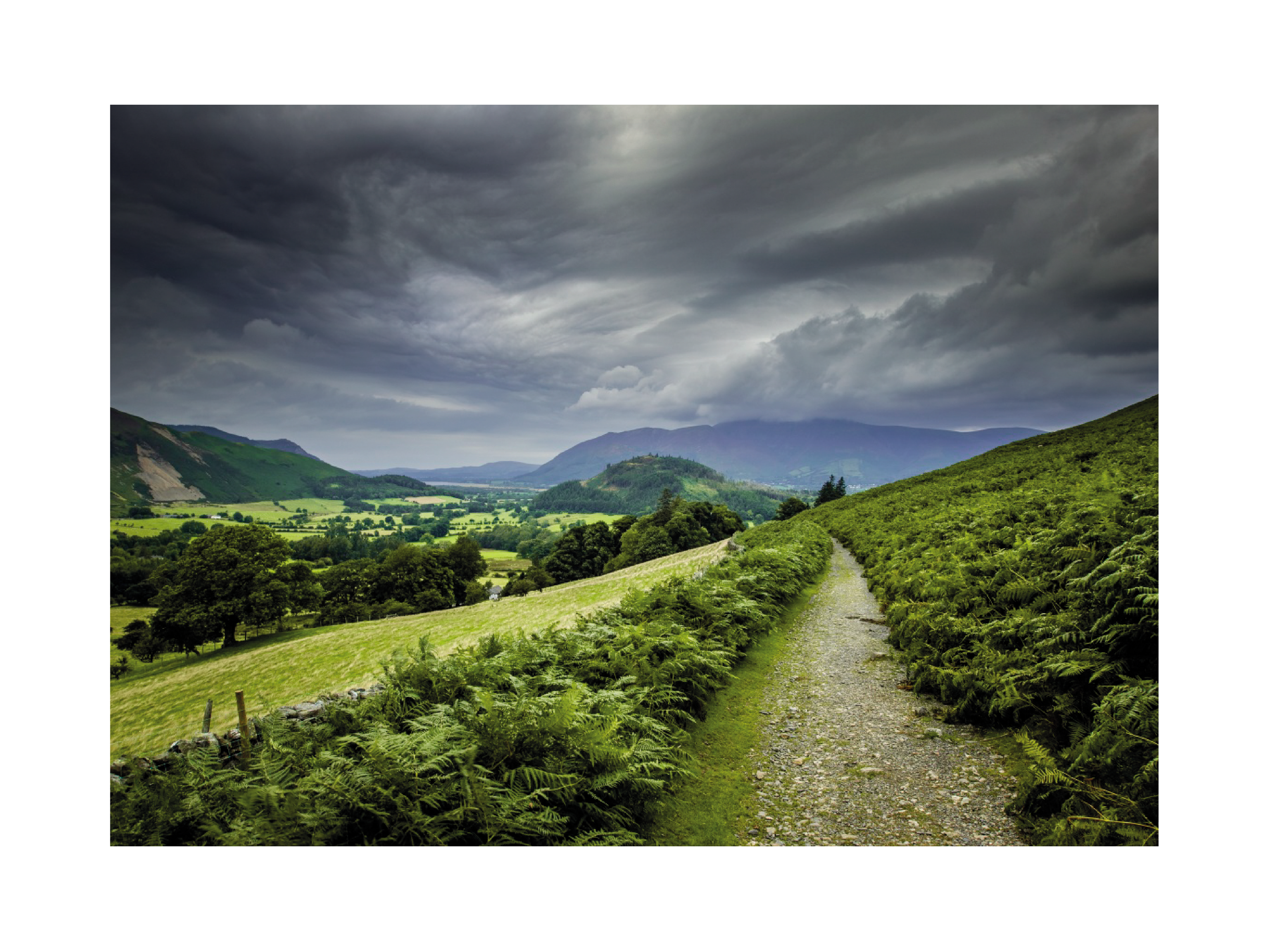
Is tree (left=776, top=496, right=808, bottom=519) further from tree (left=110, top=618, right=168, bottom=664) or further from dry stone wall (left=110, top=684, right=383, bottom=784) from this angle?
dry stone wall (left=110, top=684, right=383, bottom=784)

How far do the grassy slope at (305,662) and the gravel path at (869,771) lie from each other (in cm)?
670

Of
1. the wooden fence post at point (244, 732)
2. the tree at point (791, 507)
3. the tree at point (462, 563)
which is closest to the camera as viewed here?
the wooden fence post at point (244, 732)

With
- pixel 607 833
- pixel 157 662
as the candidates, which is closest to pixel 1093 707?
pixel 607 833

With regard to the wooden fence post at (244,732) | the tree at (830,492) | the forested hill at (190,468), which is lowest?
the tree at (830,492)

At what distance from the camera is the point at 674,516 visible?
189ft

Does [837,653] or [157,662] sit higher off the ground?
[837,653]

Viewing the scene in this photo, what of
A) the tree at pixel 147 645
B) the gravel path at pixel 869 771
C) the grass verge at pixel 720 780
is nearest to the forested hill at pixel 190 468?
the grass verge at pixel 720 780

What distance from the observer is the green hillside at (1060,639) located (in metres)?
3.12

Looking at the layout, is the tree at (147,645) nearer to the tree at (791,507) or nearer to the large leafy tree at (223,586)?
the large leafy tree at (223,586)

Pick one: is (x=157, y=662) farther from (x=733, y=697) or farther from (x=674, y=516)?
(x=674, y=516)

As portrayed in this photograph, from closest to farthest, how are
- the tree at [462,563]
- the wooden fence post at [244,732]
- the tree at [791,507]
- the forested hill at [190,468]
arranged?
the wooden fence post at [244,732], the forested hill at [190,468], the tree at [462,563], the tree at [791,507]

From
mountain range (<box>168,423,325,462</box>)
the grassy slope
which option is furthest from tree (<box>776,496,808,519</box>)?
mountain range (<box>168,423,325,462</box>)

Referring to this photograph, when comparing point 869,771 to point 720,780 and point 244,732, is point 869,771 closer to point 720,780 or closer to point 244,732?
point 720,780

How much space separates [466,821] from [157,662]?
35.5 m
